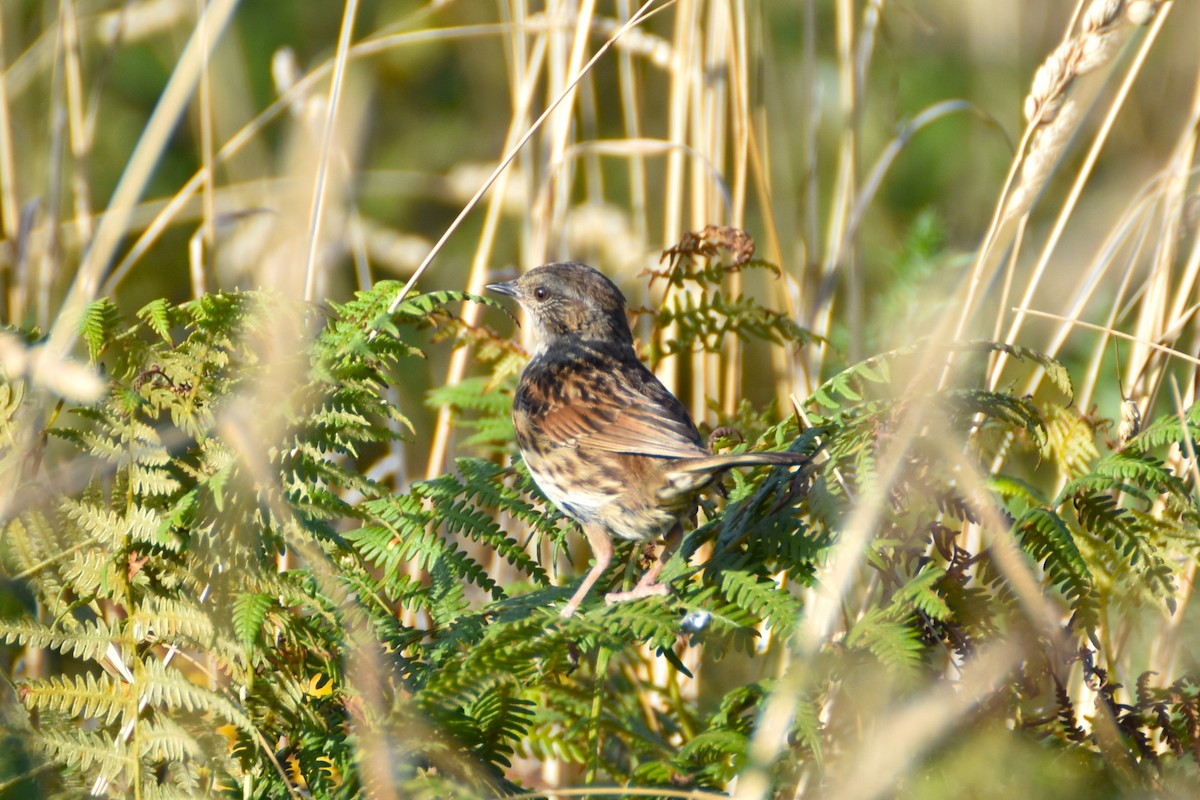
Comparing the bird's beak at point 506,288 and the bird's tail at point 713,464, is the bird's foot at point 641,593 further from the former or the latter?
the bird's beak at point 506,288

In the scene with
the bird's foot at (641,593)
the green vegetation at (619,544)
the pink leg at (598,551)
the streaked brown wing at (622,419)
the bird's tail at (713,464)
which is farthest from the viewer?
the streaked brown wing at (622,419)

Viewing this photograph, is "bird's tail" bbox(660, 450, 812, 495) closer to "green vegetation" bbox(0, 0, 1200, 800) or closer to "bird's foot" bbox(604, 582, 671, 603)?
"green vegetation" bbox(0, 0, 1200, 800)

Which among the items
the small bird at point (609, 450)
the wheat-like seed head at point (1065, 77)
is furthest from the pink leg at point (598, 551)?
the wheat-like seed head at point (1065, 77)

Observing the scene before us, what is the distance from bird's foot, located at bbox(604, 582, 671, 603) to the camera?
8.37 ft

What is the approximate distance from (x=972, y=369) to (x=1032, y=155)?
536mm

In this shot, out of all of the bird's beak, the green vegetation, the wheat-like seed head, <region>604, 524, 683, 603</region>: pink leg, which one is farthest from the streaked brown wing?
the wheat-like seed head

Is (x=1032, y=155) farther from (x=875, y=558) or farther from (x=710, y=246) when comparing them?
(x=875, y=558)

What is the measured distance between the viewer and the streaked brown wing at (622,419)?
307 cm

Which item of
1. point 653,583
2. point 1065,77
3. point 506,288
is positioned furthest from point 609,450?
point 1065,77

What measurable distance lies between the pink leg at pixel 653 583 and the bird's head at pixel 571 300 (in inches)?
36.9

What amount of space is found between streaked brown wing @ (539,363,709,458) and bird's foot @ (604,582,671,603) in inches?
13.5

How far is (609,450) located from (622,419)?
0.10 m

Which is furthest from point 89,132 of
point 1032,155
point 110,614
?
point 1032,155

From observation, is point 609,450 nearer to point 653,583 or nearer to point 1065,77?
point 653,583
